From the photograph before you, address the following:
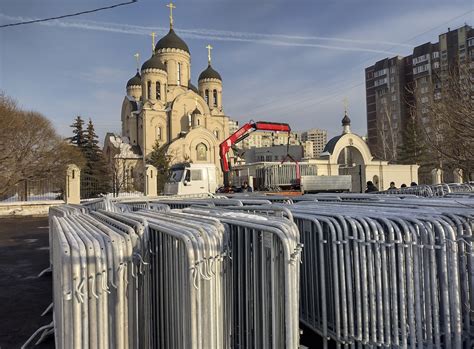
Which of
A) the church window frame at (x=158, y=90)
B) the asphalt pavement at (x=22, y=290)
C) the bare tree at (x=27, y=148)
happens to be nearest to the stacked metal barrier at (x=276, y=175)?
the asphalt pavement at (x=22, y=290)

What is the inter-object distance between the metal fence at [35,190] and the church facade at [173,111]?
634 inches

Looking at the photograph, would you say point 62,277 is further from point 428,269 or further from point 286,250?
point 428,269

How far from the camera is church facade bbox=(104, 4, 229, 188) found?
4734 centimetres

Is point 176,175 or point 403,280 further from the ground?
point 176,175

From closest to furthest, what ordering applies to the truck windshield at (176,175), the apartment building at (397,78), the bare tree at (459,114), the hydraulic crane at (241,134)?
the bare tree at (459,114)
the truck windshield at (176,175)
the hydraulic crane at (241,134)
the apartment building at (397,78)

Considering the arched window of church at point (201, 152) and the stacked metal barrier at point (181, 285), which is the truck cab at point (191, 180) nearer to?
the stacked metal barrier at point (181, 285)

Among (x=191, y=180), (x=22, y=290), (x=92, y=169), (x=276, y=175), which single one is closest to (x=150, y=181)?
(x=191, y=180)

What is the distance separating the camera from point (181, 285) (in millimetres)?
2820

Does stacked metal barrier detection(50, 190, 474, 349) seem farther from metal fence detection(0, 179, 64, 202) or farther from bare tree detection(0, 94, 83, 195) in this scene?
bare tree detection(0, 94, 83, 195)

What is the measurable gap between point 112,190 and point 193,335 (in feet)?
102

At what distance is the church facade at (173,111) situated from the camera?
47344 mm

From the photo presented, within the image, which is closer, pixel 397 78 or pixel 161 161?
pixel 161 161

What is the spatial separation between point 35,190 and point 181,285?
2974 centimetres

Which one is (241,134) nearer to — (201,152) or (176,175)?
(176,175)
